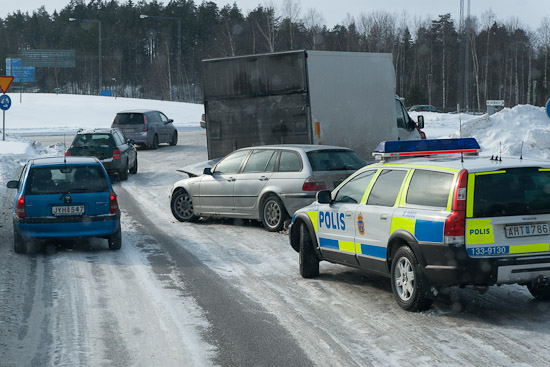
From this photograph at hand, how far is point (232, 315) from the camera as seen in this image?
765cm

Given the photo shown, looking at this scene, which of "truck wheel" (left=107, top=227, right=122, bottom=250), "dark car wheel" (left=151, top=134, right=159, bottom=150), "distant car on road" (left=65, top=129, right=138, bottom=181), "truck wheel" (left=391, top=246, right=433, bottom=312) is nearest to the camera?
"truck wheel" (left=391, top=246, right=433, bottom=312)

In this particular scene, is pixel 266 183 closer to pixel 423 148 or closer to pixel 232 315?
pixel 423 148

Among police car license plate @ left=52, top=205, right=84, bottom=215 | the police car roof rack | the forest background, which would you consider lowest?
police car license plate @ left=52, top=205, right=84, bottom=215

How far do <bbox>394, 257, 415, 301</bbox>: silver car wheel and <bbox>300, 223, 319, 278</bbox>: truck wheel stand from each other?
184 cm

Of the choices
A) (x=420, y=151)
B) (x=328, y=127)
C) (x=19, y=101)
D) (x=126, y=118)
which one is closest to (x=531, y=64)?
(x=19, y=101)

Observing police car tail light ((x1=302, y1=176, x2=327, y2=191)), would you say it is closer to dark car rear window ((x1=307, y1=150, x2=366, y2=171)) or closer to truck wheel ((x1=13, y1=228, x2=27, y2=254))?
dark car rear window ((x1=307, y1=150, x2=366, y2=171))

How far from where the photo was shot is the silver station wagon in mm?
13180

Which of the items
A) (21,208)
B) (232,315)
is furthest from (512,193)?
(21,208)

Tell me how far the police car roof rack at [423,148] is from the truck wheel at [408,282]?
56.9 inches

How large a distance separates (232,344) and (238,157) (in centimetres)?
824

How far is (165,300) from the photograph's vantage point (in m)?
8.34

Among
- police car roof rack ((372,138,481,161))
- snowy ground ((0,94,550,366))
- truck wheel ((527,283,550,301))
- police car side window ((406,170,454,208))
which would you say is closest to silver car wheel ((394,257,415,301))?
snowy ground ((0,94,550,366))

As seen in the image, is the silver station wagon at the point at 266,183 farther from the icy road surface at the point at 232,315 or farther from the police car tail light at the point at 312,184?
the icy road surface at the point at 232,315

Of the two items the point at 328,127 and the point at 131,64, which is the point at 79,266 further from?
the point at 131,64
